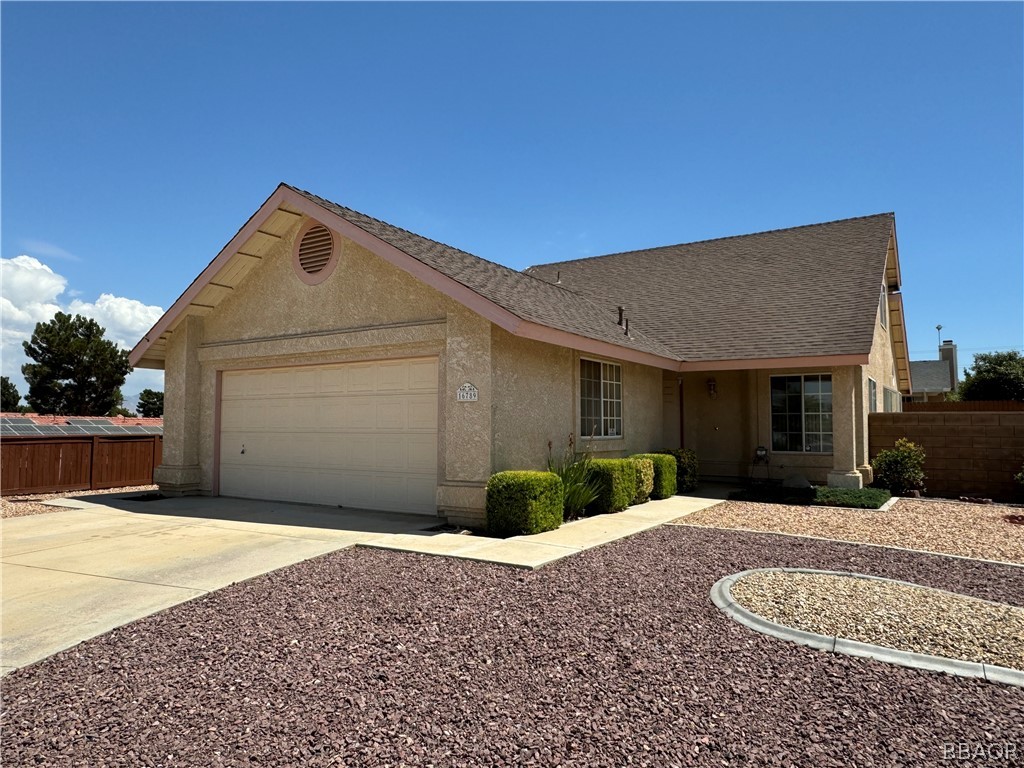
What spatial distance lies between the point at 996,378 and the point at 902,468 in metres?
28.1

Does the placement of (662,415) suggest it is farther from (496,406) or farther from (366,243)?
(366,243)

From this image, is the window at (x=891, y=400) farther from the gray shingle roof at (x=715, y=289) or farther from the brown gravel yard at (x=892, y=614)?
the brown gravel yard at (x=892, y=614)

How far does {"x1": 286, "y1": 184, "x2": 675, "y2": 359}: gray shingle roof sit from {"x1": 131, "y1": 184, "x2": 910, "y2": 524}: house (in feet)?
0.29

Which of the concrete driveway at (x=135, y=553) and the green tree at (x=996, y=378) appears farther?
the green tree at (x=996, y=378)

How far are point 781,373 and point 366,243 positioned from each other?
9.92 metres

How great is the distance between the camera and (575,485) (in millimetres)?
10570

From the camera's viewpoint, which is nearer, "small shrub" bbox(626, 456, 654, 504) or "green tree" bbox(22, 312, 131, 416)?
"small shrub" bbox(626, 456, 654, 504)

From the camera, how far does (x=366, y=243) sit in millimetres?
10297

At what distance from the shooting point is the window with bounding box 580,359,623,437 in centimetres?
1248

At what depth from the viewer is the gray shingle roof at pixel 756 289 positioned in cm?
1407

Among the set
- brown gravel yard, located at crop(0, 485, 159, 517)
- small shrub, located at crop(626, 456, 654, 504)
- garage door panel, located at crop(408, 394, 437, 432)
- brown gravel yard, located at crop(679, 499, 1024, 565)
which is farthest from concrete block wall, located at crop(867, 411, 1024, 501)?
brown gravel yard, located at crop(0, 485, 159, 517)

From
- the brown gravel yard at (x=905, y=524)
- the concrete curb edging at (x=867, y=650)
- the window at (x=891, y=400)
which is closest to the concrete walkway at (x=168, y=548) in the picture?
the brown gravel yard at (x=905, y=524)

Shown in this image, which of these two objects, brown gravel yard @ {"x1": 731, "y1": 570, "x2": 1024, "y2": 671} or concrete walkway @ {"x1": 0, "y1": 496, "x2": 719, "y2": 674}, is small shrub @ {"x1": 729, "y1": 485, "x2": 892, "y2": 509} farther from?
brown gravel yard @ {"x1": 731, "y1": 570, "x2": 1024, "y2": 671}

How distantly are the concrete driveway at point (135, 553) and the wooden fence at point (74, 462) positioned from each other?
217 cm
